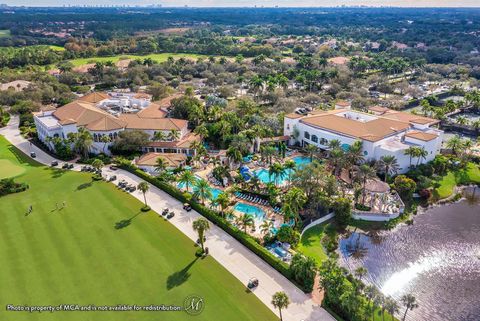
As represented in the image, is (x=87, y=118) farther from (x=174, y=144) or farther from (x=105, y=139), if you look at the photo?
(x=174, y=144)

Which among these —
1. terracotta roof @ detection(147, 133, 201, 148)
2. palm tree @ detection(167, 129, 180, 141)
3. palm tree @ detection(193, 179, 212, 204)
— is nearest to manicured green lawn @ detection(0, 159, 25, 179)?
terracotta roof @ detection(147, 133, 201, 148)

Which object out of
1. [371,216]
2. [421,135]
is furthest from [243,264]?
[421,135]

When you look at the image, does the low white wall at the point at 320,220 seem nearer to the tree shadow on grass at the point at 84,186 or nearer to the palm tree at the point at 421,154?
the palm tree at the point at 421,154

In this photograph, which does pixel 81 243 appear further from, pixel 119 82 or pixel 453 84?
pixel 453 84

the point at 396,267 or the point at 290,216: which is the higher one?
the point at 290,216

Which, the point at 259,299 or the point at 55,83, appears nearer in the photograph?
the point at 259,299

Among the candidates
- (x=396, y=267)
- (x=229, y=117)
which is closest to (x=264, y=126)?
(x=229, y=117)

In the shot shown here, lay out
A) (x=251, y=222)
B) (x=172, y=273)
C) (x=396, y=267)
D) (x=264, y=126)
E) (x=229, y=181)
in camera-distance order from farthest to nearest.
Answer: (x=264, y=126) < (x=229, y=181) < (x=251, y=222) < (x=396, y=267) < (x=172, y=273)

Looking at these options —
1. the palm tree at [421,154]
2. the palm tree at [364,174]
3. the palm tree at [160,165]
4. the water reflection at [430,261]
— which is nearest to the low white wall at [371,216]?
the water reflection at [430,261]
